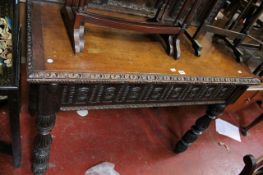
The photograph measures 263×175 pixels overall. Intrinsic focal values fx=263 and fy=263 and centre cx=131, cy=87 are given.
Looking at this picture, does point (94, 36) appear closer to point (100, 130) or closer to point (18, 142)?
point (18, 142)

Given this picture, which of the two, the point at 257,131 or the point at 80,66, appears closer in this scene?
the point at 80,66

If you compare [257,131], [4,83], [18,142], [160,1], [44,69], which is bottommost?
[257,131]

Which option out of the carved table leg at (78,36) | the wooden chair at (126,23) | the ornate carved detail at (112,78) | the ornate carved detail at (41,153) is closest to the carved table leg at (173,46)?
the wooden chair at (126,23)

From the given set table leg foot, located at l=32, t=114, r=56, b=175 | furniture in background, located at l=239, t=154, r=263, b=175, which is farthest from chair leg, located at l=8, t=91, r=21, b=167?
furniture in background, located at l=239, t=154, r=263, b=175

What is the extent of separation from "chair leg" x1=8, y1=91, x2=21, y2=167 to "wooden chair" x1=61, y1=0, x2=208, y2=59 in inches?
12.7

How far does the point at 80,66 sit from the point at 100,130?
3.01 ft

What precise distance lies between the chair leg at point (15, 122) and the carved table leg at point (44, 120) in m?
0.11

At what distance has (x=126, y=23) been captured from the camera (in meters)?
1.14

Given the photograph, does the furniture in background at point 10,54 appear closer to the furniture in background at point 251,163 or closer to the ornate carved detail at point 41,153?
the ornate carved detail at point 41,153

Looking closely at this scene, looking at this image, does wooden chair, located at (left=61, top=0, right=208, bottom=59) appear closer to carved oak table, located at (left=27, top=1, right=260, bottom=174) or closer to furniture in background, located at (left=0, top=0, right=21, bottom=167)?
carved oak table, located at (left=27, top=1, right=260, bottom=174)

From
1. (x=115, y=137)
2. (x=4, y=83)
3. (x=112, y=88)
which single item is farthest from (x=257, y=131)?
(x=4, y=83)

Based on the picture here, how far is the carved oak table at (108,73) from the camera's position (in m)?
0.99

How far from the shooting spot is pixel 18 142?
Answer: 1.29 m

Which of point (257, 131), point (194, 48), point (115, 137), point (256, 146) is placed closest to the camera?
point (194, 48)
